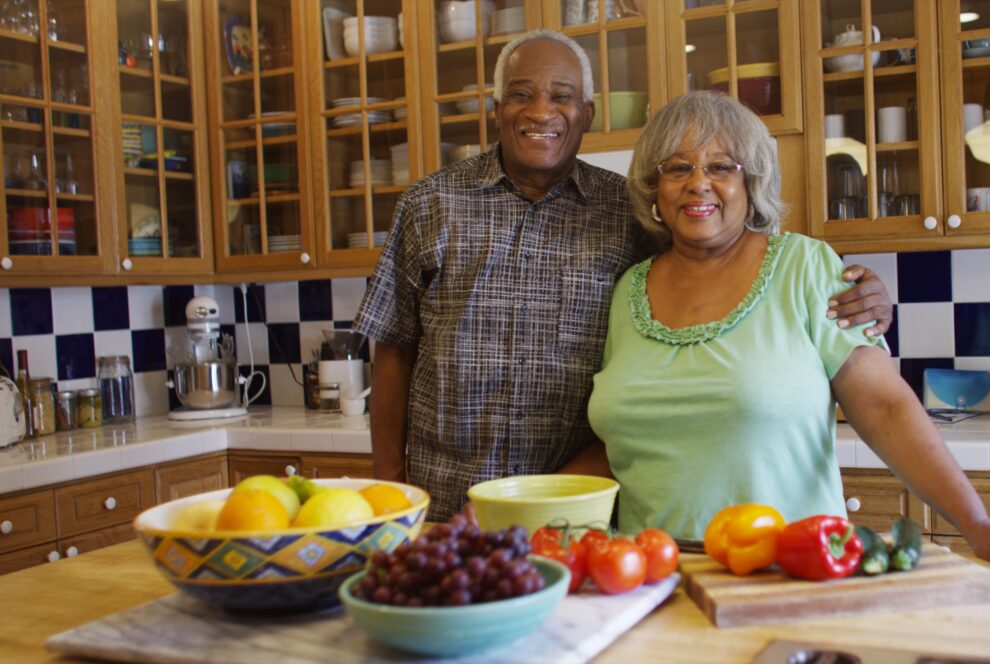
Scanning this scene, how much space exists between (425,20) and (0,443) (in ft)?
5.95

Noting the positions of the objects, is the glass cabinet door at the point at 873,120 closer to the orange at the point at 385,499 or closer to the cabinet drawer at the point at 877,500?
the cabinet drawer at the point at 877,500

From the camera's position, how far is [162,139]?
353cm

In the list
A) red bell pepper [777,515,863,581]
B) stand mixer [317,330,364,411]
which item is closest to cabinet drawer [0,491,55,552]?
stand mixer [317,330,364,411]

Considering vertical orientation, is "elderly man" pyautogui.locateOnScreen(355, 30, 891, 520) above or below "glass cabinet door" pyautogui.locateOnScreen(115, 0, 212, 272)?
below

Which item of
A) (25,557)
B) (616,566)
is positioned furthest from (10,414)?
(616,566)

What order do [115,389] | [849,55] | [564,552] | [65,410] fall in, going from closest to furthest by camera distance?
1. [564,552]
2. [849,55]
3. [65,410]
4. [115,389]

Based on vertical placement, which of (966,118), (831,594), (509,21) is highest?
(509,21)

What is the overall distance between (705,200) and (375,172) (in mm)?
1883

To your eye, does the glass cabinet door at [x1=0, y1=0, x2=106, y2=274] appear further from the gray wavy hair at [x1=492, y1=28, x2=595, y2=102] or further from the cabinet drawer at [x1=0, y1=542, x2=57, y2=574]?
the gray wavy hair at [x1=492, y1=28, x2=595, y2=102]

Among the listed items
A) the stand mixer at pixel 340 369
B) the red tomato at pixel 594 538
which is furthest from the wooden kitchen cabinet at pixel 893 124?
the red tomato at pixel 594 538

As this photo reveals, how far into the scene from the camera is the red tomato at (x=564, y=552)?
112 centimetres

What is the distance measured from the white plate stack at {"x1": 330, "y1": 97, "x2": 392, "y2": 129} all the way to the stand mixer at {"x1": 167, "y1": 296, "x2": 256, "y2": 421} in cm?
79

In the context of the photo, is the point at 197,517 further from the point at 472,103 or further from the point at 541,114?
the point at 472,103

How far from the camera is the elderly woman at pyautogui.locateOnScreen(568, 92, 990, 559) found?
157cm
